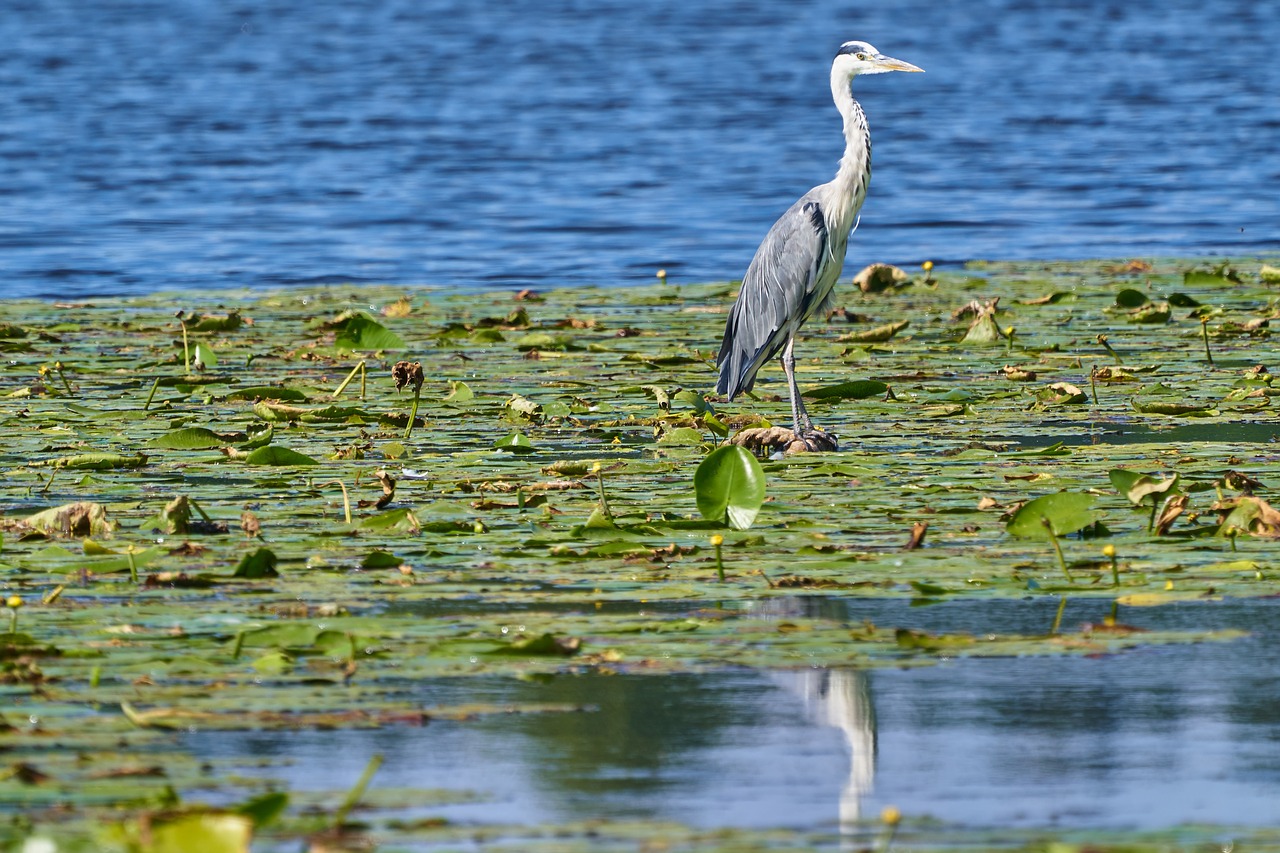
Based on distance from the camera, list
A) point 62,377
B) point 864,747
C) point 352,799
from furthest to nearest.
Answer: point 62,377 → point 864,747 → point 352,799

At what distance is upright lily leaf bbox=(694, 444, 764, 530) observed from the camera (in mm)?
5867

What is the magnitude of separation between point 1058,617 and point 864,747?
977 millimetres

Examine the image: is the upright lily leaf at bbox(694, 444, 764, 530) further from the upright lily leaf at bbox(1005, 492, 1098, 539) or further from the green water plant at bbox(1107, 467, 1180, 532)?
the green water plant at bbox(1107, 467, 1180, 532)

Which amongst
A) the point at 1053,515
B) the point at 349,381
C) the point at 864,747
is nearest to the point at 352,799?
the point at 864,747

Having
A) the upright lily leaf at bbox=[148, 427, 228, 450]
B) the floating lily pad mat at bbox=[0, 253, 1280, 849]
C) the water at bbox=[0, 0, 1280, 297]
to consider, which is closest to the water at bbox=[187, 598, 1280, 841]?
the floating lily pad mat at bbox=[0, 253, 1280, 849]

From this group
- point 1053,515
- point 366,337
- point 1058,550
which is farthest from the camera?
point 366,337

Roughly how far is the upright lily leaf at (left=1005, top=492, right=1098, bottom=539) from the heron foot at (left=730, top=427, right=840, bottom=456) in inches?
Answer: 70.0

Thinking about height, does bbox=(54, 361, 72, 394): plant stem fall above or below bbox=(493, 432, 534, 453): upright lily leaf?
below

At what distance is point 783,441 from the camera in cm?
749

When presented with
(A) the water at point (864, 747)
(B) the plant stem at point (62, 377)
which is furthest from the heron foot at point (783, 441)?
(B) the plant stem at point (62, 377)

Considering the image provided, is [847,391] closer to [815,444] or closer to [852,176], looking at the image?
[852,176]

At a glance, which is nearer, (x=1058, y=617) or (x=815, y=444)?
(x=1058, y=617)

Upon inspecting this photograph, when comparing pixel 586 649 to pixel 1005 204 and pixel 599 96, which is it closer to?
pixel 1005 204

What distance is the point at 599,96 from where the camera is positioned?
95.5 feet
